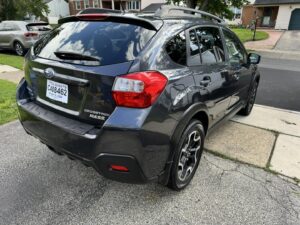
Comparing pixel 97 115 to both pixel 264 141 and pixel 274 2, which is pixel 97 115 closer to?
pixel 264 141

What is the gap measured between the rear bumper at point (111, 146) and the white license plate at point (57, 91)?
16 cm

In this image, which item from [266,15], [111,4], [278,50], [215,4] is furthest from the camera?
[111,4]

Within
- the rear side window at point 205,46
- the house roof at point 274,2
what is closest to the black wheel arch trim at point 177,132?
the rear side window at point 205,46

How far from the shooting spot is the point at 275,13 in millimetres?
32750

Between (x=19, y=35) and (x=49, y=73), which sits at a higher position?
(x=49, y=73)

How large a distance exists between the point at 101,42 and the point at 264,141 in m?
2.97

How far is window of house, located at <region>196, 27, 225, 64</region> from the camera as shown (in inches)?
112

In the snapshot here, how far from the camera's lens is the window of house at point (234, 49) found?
360 cm

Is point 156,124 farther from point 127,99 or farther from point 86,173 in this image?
point 86,173

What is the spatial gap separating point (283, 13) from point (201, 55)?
34404mm

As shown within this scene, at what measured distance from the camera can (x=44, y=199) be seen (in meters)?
2.56

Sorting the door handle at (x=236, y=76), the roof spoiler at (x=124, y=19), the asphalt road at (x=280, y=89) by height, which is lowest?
the asphalt road at (x=280, y=89)

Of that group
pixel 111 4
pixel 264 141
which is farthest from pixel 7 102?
pixel 111 4

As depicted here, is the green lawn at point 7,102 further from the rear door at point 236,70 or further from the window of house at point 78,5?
the window of house at point 78,5
